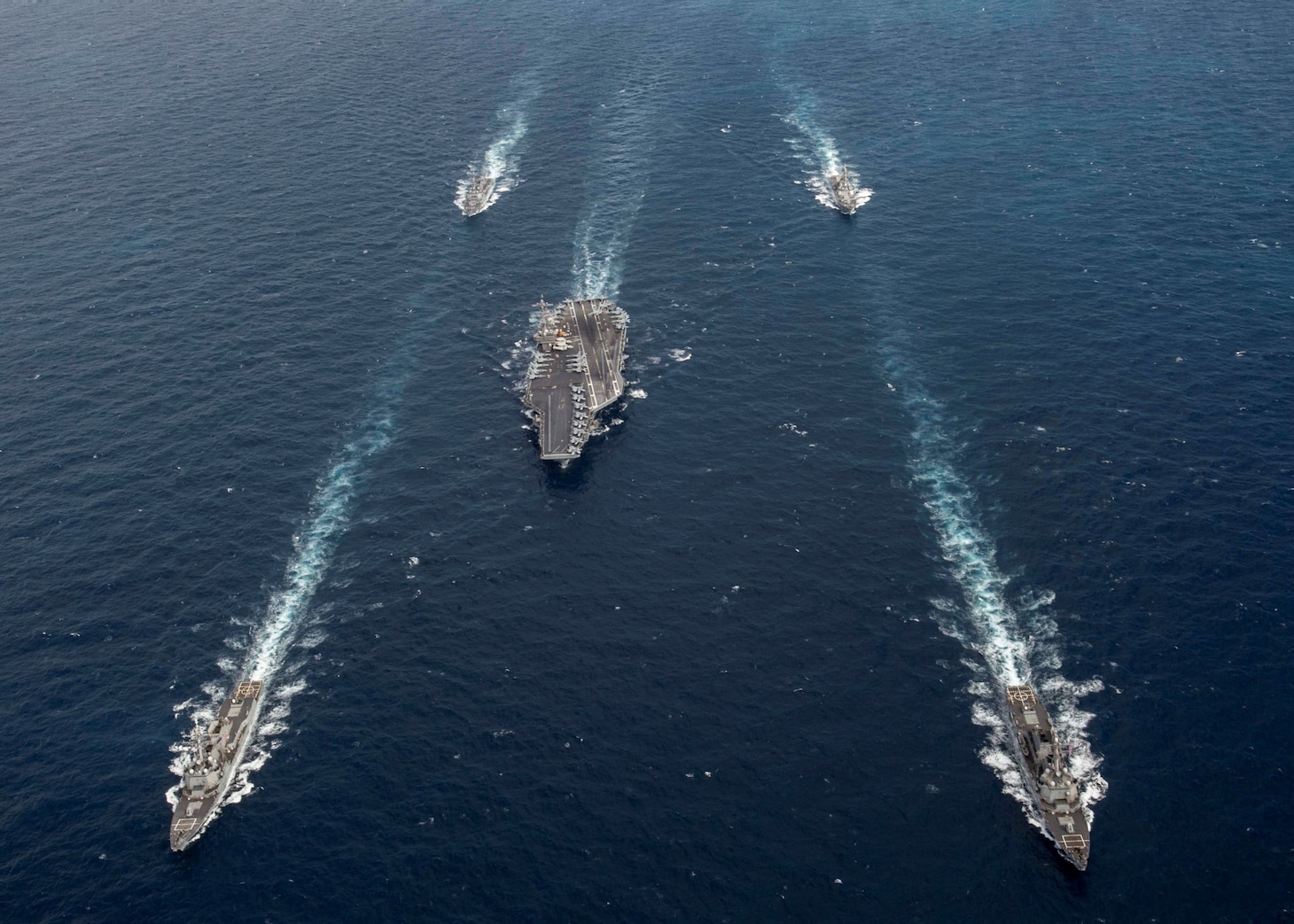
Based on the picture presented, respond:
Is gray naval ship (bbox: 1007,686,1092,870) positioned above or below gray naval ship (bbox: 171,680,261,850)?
below

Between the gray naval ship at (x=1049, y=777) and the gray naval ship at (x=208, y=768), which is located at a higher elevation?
the gray naval ship at (x=208, y=768)

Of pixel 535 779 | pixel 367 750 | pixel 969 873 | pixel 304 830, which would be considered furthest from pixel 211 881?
pixel 969 873

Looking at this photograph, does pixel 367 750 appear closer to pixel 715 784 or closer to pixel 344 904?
pixel 344 904

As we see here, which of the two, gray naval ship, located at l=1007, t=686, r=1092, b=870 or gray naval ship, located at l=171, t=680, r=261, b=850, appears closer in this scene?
gray naval ship, located at l=1007, t=686, r=1092, b=870

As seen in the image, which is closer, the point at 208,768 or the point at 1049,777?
the point at 1049,777
